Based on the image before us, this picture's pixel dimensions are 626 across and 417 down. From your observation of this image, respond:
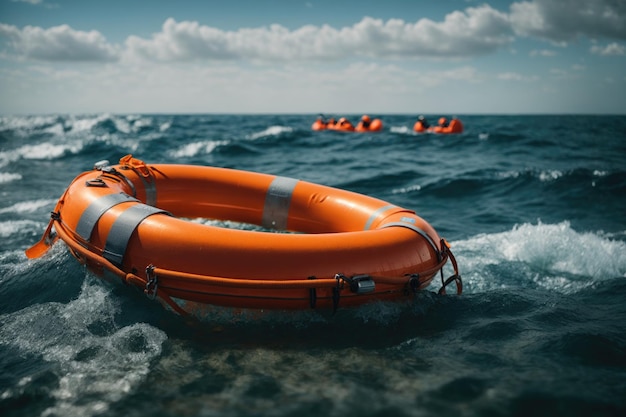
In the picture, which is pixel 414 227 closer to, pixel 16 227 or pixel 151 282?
pixel 151 282

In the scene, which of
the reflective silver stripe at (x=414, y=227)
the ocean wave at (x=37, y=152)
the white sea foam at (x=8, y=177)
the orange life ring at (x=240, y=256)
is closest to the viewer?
the orange life ring at (x=240, y=256)

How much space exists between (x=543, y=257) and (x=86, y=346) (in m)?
4.52

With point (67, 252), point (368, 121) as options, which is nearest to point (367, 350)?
point (67, 252)

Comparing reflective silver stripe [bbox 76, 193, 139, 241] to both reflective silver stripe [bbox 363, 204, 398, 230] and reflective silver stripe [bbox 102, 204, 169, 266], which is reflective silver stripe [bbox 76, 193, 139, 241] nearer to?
reflective silver stripe [bbox 102, 204, 169, 266]

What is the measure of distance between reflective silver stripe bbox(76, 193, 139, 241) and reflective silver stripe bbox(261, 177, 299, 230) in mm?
1489

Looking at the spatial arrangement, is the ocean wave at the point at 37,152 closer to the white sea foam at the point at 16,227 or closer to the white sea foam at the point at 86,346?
the white sea foam at the point at 16,227

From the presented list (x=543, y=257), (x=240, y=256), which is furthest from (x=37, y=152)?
(x=543, y=257)

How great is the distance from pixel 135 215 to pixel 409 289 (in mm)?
2041

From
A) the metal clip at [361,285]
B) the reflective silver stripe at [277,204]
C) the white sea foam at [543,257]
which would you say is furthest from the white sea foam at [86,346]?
the white sea foam at [543,257]

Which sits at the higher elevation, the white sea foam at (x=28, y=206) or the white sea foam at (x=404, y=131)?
the white sea foam at (x=404, y=131)

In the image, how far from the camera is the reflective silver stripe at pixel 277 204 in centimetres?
467

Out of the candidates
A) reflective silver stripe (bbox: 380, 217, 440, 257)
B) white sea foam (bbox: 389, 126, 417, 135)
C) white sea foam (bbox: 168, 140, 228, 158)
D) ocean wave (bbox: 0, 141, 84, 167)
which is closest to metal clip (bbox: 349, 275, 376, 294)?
reflective silver stripe (bbox: 380, 217, 440, 257)

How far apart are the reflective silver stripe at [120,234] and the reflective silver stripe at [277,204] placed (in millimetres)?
1569

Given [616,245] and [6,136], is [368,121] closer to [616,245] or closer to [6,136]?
[6,136]
